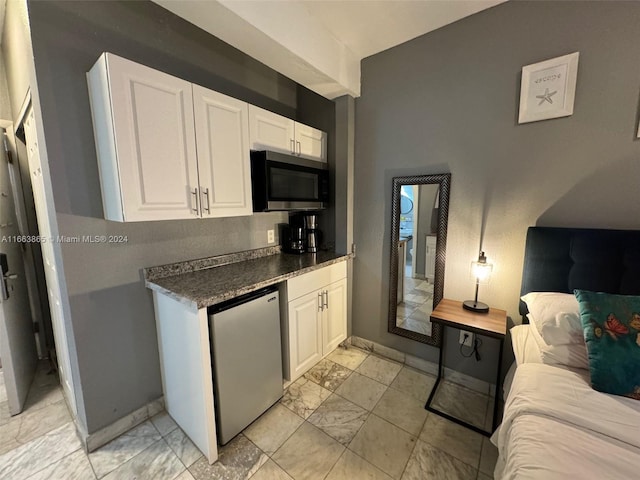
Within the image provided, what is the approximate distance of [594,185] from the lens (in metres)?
1.44

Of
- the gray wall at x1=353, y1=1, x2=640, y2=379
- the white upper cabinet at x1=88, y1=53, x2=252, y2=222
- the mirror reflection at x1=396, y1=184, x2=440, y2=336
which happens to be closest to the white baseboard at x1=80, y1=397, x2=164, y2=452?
the white upper cabinet at x1=88, y1=53, x2=252, y2=222

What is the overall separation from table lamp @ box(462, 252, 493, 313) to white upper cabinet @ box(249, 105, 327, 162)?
152 centimetres

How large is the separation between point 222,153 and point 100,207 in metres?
0.73

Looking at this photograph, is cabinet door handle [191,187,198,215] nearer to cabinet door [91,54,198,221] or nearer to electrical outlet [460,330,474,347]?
cabinet door [91,54,198,221]

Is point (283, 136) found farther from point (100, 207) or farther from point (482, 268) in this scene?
point (482, 268)

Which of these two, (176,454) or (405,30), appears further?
(405,30)

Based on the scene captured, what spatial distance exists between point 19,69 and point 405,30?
8.13 feet

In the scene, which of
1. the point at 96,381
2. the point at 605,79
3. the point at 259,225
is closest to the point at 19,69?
the point at 259,225

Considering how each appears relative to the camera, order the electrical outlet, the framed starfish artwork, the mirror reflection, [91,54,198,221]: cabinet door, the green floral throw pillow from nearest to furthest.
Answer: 1. the green floral throw pillow
2. [91,54,198,221]: cabinet door
3. the framed starfish artwork
4. the electrical outlet
5. the mirror reflection

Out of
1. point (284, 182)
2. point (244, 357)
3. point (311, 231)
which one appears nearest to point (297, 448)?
point (244, 357)

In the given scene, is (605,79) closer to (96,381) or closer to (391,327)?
(391,327)

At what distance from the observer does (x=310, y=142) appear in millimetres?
2238

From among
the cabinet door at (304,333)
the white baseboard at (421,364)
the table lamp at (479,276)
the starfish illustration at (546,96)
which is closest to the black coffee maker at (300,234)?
the cabinet door at (304,333)

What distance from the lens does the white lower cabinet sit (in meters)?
1.86
